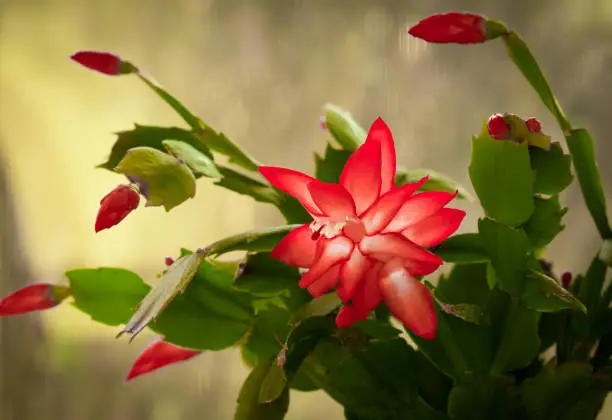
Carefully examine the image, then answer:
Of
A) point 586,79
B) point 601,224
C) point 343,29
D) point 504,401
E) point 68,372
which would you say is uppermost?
point 343,29

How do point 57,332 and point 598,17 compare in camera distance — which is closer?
point 598,17

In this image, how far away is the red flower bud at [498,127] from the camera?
0.59 m

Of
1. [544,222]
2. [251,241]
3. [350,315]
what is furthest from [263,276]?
[544,222]

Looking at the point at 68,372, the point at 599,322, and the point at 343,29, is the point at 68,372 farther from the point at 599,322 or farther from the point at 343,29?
the point at 599,322

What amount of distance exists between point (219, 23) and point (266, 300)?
2.43ft

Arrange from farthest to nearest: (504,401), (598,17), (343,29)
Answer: (343,29) < (598,17) < (504,401)

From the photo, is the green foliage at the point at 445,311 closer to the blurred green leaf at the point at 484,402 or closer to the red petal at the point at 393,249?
the blurred green leaf at the point at 484,402

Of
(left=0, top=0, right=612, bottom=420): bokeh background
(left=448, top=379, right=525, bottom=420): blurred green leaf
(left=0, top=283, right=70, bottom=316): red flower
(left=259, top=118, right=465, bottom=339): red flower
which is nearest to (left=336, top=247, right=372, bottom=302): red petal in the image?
(left=259, top=118, right=465, bottom=339): red flower

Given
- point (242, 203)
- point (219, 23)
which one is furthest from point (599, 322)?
point (219, 23)

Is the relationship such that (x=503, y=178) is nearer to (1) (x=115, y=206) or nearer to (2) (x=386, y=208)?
(2) (x=386, y=208)

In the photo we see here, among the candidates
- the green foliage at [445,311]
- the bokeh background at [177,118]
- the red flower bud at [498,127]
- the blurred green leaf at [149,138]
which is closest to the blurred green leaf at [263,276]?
the green foliage at [445,311]

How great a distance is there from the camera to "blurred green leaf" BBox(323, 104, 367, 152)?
0.77 meters

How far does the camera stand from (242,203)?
131 cm

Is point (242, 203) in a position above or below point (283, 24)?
below
